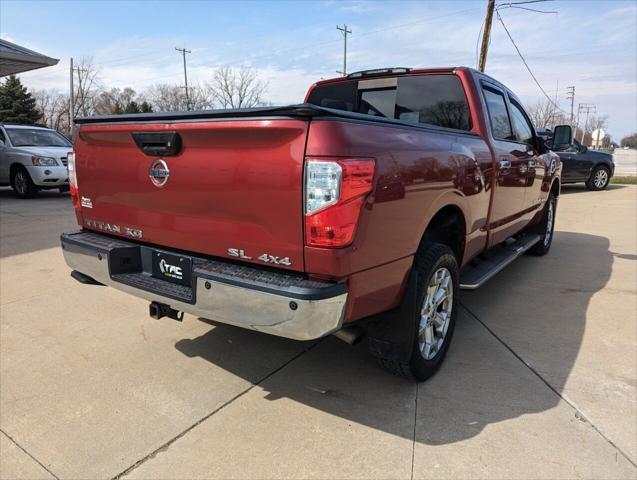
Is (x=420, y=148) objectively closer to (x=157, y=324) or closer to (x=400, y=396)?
(x=400, y=396)

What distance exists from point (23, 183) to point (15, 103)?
4701cm

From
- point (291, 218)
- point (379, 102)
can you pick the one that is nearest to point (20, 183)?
point (379, 102)

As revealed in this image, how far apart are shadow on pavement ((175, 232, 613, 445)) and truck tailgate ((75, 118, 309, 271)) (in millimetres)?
1018

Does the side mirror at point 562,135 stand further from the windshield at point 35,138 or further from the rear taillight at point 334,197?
the windshield at point 35,138

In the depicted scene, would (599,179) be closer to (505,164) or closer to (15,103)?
(505,164)

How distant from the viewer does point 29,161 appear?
11102mm

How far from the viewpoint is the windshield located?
38.8ft

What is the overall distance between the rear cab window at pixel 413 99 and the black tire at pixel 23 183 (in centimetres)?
956

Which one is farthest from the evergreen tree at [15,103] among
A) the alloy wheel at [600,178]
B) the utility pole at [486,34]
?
the alloy wheel at [600,178]

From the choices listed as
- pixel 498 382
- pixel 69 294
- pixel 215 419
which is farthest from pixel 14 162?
pixel 498 382

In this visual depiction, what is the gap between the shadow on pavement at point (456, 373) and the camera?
2.66m

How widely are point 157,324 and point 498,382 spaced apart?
8.28ft

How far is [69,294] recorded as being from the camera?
4473mm

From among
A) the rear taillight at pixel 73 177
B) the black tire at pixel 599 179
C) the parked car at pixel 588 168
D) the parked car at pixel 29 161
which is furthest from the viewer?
the black tire at pixel 599 179
